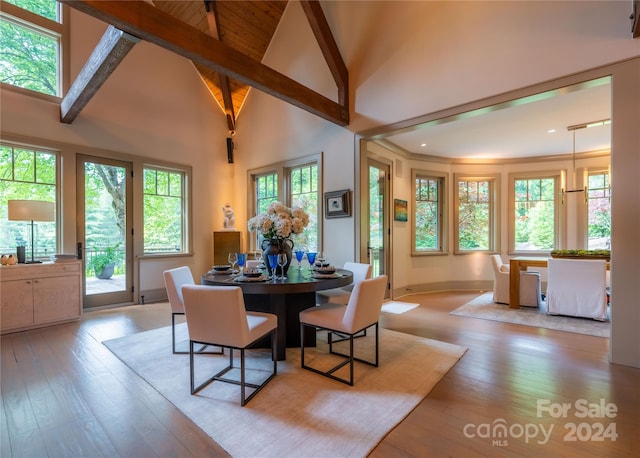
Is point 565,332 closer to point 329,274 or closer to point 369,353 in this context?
point 369,353

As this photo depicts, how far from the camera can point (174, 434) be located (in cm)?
169

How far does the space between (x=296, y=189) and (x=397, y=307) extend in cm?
257

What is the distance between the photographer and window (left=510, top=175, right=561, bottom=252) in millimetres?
5809

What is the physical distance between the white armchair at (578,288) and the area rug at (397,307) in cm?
180

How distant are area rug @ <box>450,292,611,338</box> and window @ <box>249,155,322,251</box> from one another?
8.08 feet

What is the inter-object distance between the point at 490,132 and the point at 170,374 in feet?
16.7

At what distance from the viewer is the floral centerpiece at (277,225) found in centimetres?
Answer: 276

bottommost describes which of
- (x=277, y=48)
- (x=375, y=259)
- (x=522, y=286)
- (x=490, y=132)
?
(x=522, y=286)

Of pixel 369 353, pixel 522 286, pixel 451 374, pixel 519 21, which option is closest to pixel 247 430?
pixel 369 353

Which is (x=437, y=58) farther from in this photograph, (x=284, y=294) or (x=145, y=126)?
(x=145, y=126)

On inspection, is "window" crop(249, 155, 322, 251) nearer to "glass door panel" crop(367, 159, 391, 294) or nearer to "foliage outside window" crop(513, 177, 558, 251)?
"glass door panel" crop(367, 159, 391, 294)

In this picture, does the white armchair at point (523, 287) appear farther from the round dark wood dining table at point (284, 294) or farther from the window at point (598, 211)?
the round dark wood dining table at point (284, 294)

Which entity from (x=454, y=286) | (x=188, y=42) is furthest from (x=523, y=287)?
(x=188, y=42)

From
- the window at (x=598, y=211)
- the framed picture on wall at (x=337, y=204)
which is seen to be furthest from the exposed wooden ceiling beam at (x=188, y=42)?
the window at (x=598, y=211)
